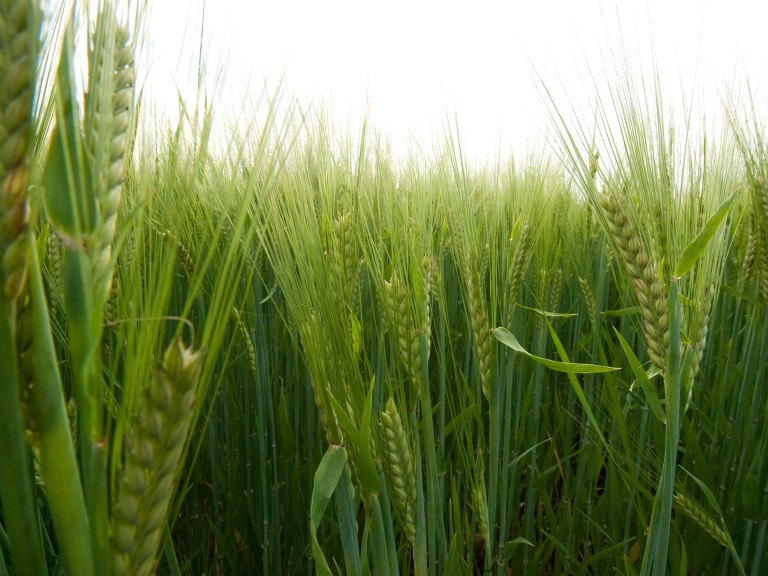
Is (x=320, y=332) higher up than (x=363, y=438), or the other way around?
(x=320, y=332)

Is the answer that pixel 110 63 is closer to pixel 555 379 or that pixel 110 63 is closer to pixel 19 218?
pixel 19 218

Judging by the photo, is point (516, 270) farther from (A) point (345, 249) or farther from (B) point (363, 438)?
(B) point (363, 438)

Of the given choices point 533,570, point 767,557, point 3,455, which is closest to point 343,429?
point 3,455

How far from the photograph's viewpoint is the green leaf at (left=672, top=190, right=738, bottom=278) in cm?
84

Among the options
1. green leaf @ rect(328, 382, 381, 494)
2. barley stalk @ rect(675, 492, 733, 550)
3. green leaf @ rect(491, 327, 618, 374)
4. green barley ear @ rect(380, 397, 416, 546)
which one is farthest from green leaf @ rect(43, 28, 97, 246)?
barley stalk @ rect(675, 492, 733, 550)

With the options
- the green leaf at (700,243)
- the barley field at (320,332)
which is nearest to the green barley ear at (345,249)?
the barley field at (320,332)

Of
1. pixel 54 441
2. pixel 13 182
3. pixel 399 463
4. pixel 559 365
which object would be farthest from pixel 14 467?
pixel 559 365

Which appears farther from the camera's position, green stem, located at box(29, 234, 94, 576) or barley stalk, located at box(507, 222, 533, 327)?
barley stalk, located at box(507, 222, 533, 327)

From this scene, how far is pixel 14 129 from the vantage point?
36 cm

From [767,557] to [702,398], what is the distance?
16.9 inches

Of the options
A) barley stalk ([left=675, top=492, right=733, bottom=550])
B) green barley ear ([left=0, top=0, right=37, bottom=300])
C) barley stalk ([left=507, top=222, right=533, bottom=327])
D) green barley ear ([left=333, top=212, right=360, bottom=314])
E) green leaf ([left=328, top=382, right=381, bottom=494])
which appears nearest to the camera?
green barley ear ([left=0, top=0, right=37, bottom=300])

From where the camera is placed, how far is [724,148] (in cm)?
125

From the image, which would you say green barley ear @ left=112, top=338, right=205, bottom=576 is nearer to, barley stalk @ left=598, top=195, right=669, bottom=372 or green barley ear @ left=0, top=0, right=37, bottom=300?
green barley ear @ left=0, top=0, right=37, bottom=300

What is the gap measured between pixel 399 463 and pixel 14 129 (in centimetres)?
65
